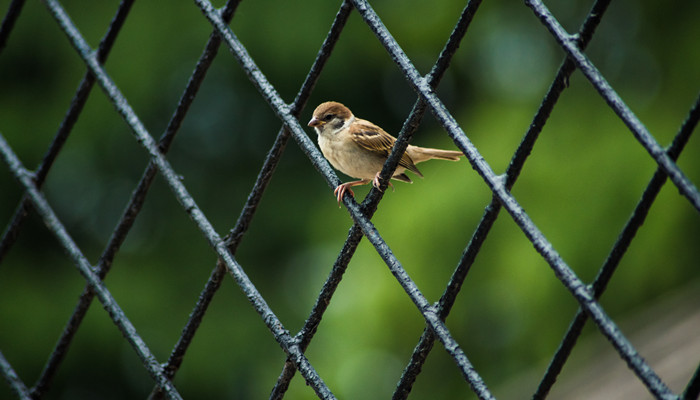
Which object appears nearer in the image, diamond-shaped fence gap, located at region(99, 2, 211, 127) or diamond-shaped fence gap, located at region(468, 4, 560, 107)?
diamond-shaped fence gap, located at region(468, 4, 560, 107)

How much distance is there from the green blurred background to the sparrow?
46cm

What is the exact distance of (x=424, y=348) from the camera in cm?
142

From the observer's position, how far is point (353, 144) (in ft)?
9.07

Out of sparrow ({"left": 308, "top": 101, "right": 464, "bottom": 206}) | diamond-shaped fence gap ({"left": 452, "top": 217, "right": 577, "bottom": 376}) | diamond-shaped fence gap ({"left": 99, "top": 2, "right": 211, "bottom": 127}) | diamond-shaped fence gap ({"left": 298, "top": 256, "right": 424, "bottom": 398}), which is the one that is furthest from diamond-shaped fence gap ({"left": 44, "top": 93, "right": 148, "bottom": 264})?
diamond-shaped fence gap ({"left": 452, "top": 217, "right": 577, "bottom": 376})

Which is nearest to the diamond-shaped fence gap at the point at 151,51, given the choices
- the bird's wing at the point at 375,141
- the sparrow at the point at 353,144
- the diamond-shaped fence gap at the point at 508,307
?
the sparrow at the point at 353,144

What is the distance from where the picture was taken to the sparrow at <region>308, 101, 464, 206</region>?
2.74m

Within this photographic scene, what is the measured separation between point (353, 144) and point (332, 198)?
1.13 meters

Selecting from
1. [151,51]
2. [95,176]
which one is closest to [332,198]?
[151,51]

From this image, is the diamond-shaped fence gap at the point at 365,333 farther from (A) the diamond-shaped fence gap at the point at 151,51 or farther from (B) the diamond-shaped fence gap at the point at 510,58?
(A) the diamond-shaped fence gap at the point at 151,51

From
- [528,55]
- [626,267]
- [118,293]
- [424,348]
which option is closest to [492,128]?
[528,55]

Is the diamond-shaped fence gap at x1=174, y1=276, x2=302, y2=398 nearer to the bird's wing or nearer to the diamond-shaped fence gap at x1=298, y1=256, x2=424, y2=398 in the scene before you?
the diamond-shaped fence gap at x1=298, y1=256, x2=424, y2=398

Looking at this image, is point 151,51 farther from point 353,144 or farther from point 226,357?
point 353,144

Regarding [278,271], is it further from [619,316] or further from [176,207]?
[619,316]

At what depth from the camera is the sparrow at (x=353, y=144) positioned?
2.74 meters
